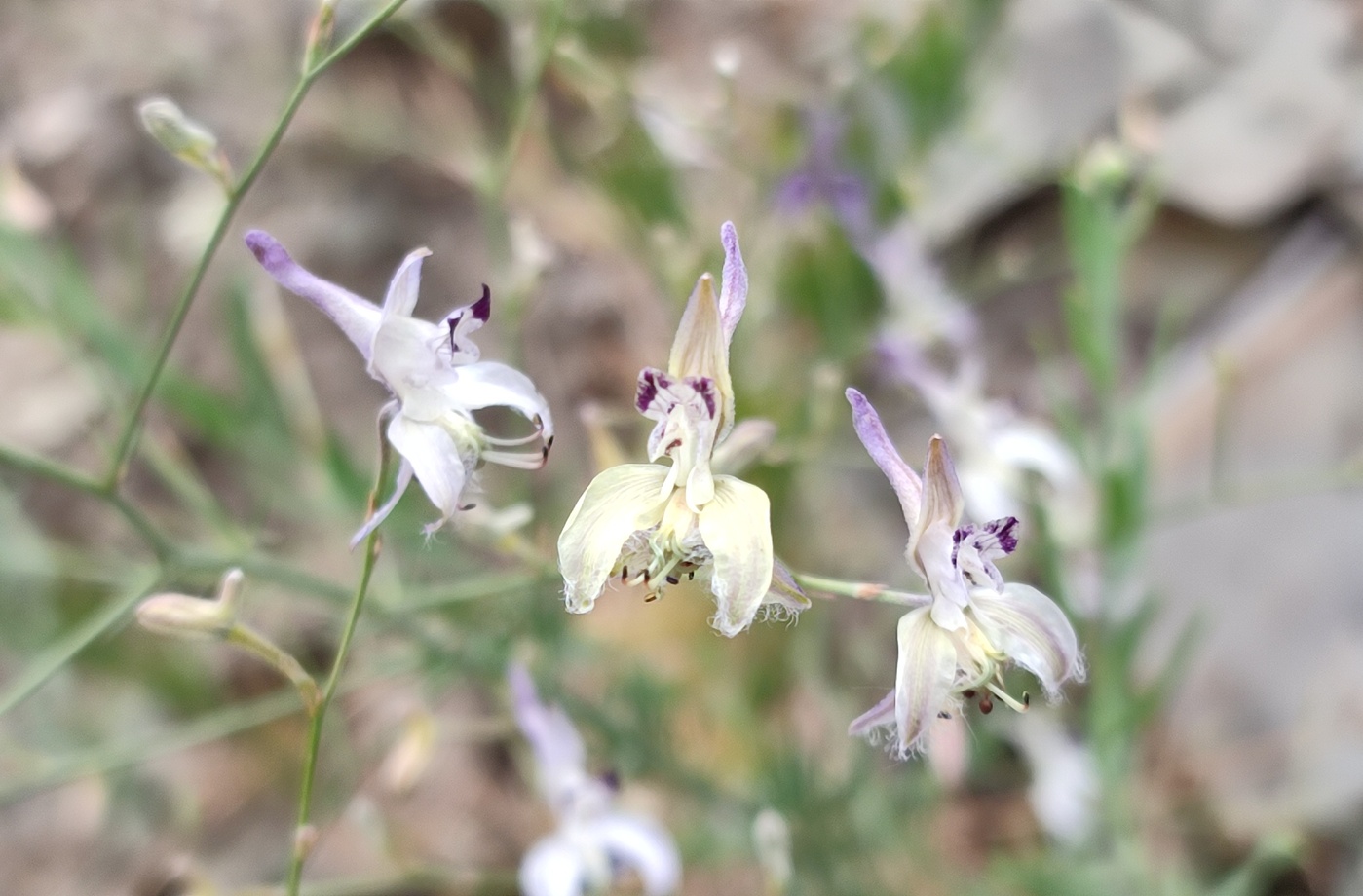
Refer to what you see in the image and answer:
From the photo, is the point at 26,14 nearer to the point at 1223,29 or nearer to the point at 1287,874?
the point at 1223,29

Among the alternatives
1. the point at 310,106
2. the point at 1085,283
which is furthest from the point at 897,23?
the point at 310,106

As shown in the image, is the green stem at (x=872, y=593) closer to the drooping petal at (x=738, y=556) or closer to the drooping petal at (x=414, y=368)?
the drooping petal at (x=738, y=556)

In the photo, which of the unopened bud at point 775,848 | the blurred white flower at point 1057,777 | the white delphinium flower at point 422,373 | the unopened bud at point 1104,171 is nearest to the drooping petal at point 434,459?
the white delphinium flower at point 422,373

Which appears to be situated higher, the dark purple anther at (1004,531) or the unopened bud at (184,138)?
the unopened bud at (184,138)

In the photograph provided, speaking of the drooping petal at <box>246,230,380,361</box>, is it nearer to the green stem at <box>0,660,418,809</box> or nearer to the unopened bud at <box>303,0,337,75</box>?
the unopened bud at <box>303,0,337,75</box>

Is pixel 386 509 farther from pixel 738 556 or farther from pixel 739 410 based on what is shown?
pixel 739 410

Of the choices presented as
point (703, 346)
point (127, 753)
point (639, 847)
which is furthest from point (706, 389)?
point (127, 753)

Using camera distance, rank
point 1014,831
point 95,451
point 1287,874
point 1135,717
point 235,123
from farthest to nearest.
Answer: point 235,123 → point 95,451 → point 1014,831 → point 1287,874 → point 1135,717
